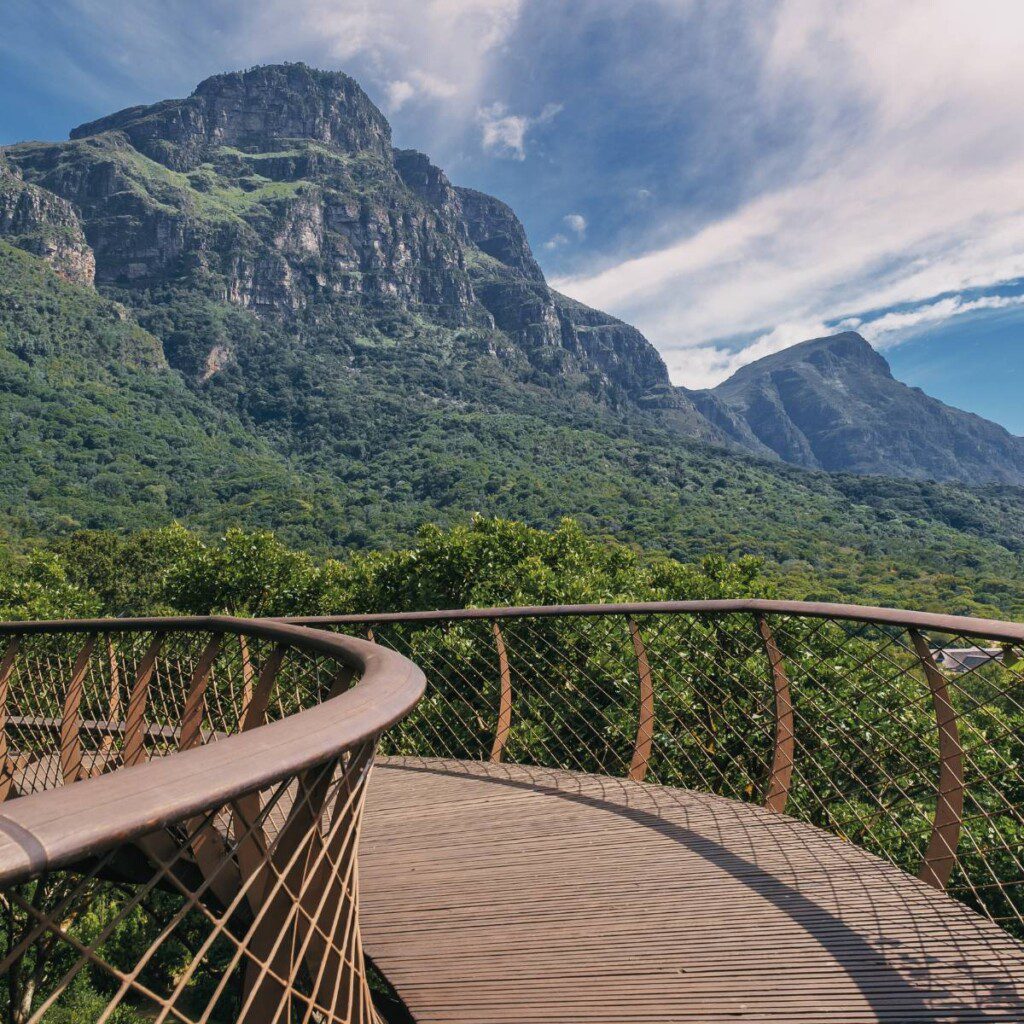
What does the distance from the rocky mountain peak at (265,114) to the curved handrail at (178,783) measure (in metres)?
200

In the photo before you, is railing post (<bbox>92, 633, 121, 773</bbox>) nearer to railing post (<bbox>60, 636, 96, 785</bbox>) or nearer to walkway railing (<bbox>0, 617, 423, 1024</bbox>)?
railing post (<bbox>60, 636, 96, 785</bbox>)

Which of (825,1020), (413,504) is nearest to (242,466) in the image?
(413,504)

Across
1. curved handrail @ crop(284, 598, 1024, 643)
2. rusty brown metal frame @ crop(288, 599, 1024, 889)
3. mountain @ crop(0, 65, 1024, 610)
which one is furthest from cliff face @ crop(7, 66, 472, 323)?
rusty brown metal frame @ crop(288, 599, 1024, 889)

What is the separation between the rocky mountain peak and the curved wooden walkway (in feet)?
654

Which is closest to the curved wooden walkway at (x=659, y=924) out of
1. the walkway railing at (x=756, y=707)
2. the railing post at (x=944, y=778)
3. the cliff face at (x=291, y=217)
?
the railing post at (x=944, y=778)

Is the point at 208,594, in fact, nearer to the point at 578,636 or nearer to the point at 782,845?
the point at 578,636

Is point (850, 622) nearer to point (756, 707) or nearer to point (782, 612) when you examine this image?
point (782, 612)

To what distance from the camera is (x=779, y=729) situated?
319 cm

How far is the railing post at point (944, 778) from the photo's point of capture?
2436 millimetres

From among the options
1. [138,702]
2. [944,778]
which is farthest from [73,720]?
[944,778]

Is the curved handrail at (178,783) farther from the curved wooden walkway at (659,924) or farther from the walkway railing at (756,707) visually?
the walkway railing at (756,707)

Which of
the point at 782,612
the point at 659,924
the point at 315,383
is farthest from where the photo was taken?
the point at 315,383

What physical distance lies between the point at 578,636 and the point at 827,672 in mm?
4000

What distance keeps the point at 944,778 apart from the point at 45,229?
14026 cm
